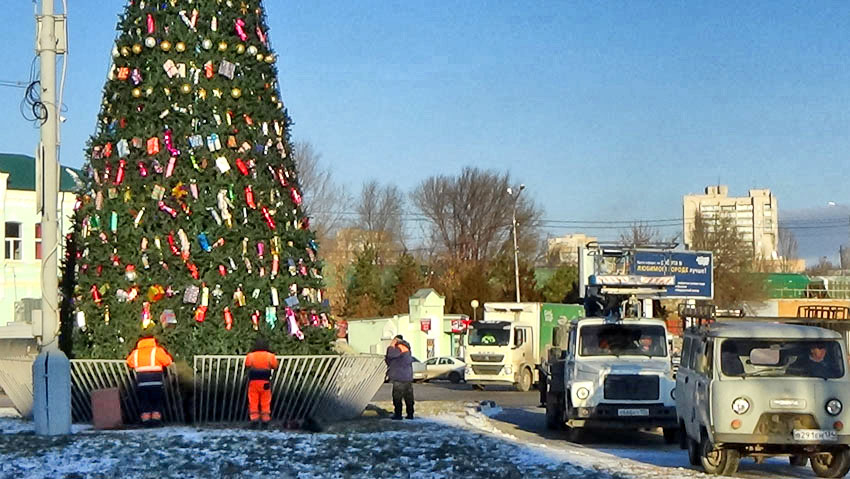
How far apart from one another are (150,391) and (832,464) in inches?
379

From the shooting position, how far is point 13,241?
50.2 metres

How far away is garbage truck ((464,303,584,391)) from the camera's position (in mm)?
41906

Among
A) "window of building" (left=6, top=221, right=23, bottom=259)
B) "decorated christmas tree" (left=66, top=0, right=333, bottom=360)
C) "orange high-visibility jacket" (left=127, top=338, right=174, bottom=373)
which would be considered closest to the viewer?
"orange high-visibility jacket" (left=127, top=338, right=174, bottom=373)

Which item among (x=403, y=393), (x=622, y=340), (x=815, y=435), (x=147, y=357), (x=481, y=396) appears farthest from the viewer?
(x=481, y=396)

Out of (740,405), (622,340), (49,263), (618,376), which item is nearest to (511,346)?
(622,340)

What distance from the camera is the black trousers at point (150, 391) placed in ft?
56.3

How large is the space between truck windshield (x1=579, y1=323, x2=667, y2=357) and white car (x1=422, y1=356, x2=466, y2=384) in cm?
2942

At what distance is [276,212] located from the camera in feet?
61.2

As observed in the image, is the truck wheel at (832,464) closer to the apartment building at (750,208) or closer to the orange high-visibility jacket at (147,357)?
the orange high-visibility jacket at (147,357)

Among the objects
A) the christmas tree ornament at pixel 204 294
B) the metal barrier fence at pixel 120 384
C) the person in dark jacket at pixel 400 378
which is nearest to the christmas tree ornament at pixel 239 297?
the christmas tree ornament at pixel 204 294

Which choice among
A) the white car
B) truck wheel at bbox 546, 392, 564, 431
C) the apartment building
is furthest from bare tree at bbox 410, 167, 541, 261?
the apartment building

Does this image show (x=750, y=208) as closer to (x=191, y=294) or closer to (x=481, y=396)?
(x=481, y=396)

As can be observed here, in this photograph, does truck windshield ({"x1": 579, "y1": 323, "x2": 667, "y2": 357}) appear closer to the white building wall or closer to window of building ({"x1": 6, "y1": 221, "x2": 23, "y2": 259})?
the white building wall

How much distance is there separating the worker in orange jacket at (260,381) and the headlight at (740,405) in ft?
22.5
